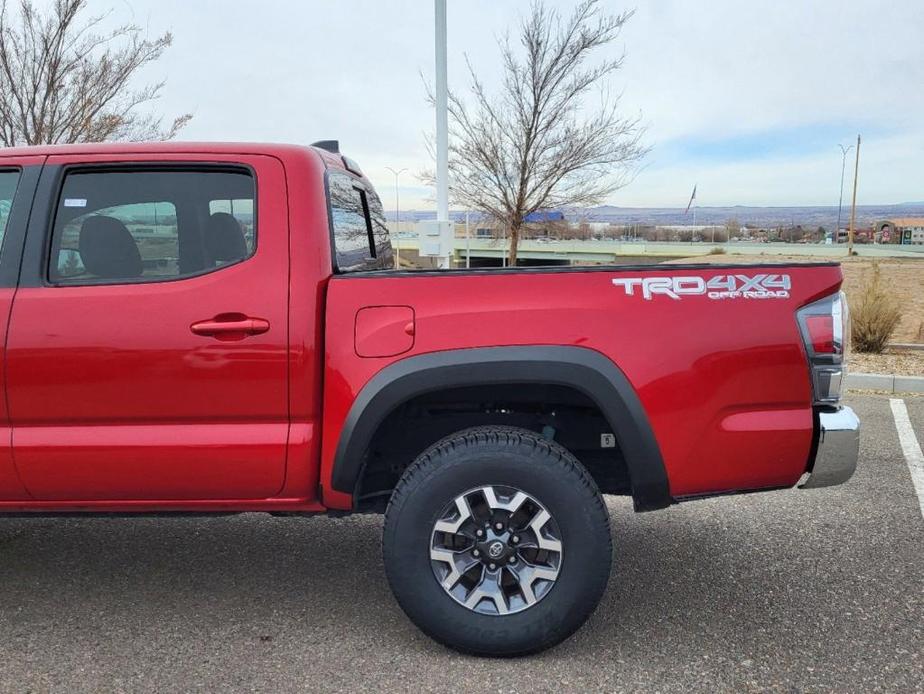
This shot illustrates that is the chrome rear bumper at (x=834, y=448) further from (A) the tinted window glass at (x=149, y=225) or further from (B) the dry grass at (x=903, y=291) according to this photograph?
(A) the tinted window glass at (x=149, y=225)

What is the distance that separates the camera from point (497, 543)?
2781 mm

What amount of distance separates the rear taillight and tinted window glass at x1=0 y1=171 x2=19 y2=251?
2924mm

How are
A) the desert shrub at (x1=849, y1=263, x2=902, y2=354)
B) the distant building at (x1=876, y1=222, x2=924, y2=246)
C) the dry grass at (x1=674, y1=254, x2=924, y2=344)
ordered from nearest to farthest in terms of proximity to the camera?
the desert shrub at (x1=849, y1=263, x2=902, y2=354)
the dry grass at (x1=674, y1=254, x2=924, y2=344)
the distant building at (x1=876, y1=222, x2=924, y2=246)

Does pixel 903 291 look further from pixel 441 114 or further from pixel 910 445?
pixel 910 445


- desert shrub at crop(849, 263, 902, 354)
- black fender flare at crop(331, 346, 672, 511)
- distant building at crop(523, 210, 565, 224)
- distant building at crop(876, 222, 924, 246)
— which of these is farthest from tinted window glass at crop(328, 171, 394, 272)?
distant building at crop(876, 222, 924, 246)

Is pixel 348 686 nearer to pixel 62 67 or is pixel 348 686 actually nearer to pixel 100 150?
pixel 100 150

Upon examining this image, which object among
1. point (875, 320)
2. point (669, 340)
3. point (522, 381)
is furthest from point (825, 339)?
point (875, 320)

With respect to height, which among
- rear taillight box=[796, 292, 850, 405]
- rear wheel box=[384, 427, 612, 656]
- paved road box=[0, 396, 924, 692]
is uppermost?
rear taillight box=[796, 292, 850, 405]

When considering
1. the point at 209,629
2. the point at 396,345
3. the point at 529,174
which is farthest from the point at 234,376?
the point at 529,174

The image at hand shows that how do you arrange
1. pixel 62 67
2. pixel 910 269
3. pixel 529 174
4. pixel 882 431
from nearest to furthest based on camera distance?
pixel 882 431 < pixel 62 67 < pixel 529 174 < pixel 910 269

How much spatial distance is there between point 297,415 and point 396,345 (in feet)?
1.46

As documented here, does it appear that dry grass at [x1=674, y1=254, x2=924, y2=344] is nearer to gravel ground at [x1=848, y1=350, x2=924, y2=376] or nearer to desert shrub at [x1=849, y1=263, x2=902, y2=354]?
desert shrub at [x1=849, y1=263, x2=902, y2=354]

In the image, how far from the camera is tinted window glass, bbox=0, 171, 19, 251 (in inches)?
120

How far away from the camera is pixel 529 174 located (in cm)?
1634
